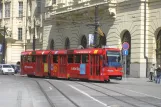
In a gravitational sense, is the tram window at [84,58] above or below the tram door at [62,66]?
above

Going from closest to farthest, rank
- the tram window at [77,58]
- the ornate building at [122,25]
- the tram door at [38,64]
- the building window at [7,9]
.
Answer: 1. the tram window at [77,58]
2. the ornate building at [122,25]
3. the tram door at [38,64]
4. the building window at [7,9]

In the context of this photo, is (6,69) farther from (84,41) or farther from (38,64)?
(38,64)

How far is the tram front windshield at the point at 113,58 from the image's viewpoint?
36.3 meters

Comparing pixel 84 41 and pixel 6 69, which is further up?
pixel 84 41

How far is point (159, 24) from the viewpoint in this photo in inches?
1716

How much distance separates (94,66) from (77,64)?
2785 millimetres

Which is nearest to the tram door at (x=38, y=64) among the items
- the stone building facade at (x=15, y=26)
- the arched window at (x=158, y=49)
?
the arched window at (x=158, y=49)

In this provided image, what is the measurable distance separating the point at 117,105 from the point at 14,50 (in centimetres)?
6075

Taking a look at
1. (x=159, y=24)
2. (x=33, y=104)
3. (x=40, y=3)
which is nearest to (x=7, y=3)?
(x=40, y=3)

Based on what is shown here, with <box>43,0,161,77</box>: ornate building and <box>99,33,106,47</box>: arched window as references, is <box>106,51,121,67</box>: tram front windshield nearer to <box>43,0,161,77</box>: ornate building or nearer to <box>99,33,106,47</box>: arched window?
<box>43,0,161,77</box>: ornate building

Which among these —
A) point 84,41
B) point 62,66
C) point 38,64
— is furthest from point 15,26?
point 62,66

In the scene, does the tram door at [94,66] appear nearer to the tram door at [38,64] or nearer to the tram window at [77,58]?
the tram window at [77,58]

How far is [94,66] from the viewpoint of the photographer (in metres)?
37.1

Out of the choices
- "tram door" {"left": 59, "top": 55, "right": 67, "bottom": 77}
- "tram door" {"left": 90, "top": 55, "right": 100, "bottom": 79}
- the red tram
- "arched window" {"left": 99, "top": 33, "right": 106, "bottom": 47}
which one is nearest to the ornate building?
"arched window" {"left": 99, "top": 33, "right": 106, "bottom": 47}
